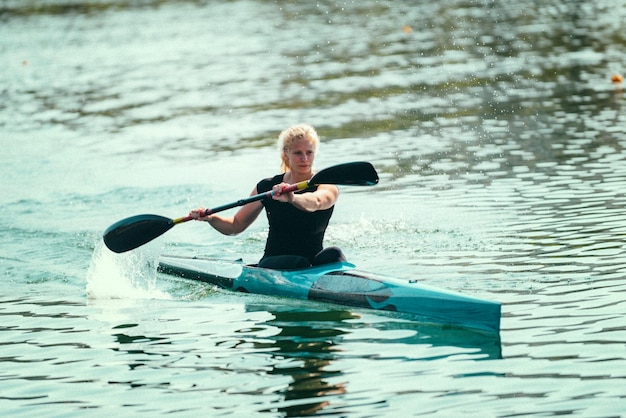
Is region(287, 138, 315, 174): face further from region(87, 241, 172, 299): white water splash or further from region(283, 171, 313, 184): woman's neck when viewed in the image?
region(87, 241, 172, 299): white water splash

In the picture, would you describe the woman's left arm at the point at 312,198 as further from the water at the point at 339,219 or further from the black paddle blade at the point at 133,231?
the black paddle blade at the point at 133,231

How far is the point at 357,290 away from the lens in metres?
8.87

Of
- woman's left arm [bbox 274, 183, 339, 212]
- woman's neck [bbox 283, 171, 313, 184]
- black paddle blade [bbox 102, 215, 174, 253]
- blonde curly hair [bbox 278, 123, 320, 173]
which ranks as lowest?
black paddle blade [bbox 102, 215, 174, 253]

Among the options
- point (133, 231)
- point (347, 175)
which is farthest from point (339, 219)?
point (347, 175)

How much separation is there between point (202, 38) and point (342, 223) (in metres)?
23.0

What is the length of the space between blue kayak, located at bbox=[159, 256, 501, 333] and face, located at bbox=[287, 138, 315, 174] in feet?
2.78

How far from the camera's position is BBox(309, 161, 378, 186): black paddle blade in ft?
29.8

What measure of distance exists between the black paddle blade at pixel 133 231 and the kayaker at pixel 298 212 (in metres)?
0.64

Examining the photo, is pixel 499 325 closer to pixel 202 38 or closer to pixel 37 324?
pixel 37 324

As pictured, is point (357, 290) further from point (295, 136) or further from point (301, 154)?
point (295, 136)

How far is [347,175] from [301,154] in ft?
1.37

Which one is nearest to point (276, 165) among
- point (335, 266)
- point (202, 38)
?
point (335, 266)

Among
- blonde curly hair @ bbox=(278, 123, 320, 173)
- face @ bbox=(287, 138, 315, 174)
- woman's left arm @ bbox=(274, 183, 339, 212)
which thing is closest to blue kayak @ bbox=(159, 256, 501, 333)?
woman's left arm @ bbox=(274, 183, 339, 212)

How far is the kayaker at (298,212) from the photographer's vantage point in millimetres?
9250
